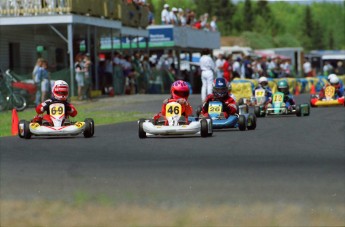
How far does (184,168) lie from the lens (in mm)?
11930

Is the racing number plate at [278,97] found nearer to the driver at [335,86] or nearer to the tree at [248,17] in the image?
the driver at [335,86]

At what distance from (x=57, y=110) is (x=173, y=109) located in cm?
189

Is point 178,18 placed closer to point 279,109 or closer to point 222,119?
point 279,109

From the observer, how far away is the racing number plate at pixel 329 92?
25.2 m

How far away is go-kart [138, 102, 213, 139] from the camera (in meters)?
15.5

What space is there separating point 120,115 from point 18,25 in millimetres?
10789

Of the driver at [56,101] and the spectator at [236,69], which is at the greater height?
the driver at [56,101]

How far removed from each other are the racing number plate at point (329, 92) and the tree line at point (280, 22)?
76290 mm

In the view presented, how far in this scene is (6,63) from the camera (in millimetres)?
35312

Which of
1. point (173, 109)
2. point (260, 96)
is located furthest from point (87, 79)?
point (173, 109)

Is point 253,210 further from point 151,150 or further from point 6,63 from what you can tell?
point 6,63

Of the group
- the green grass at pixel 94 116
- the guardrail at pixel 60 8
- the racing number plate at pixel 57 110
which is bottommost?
the green grass at pixel 94 116

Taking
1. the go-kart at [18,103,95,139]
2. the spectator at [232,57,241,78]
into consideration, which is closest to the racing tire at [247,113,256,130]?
the go-kart at [18,103,95,139]

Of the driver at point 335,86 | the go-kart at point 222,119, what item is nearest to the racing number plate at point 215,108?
the go-kart at point 222,119
